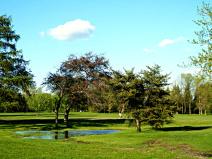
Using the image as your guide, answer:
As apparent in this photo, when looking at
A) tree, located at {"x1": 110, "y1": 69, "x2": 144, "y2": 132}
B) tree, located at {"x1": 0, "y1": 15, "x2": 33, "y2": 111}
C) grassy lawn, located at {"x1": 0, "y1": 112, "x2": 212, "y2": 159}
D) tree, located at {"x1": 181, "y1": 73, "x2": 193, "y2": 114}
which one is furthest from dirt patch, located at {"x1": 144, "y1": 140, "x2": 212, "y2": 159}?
tree, located at {"x1": 181, "y1": 73, "x2": 193, "y2": 114}

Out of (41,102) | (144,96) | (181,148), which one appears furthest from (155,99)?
Answer: (41,102)

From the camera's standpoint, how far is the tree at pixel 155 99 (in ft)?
152

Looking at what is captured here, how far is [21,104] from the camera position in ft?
195

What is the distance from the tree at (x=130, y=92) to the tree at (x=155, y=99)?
84 centimetres

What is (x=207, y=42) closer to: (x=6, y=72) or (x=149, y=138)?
(x=149, y=138)

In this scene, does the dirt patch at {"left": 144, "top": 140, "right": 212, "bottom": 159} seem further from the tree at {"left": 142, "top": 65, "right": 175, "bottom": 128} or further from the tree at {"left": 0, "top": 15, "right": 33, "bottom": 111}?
the tree at {"left": 0, "top": 15, "right": 33, "bottom": 111}

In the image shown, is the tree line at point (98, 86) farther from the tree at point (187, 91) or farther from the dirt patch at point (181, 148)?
the tree at point (187, 91)

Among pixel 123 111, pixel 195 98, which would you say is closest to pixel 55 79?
pixel 123 111

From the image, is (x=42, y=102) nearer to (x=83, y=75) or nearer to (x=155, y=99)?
(x=83, y=75)

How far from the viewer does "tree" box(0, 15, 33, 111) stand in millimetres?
56719

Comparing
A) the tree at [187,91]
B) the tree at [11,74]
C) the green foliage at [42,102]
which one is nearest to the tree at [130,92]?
the tree at [11,74]

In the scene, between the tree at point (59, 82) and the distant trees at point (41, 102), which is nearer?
the tree at point (59, 82)

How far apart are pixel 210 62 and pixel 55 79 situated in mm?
42604

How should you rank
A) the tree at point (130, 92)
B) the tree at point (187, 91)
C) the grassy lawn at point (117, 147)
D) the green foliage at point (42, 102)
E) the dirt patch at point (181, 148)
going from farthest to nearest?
the tree at point (187, 91), the green foliage at point (42, 102), the tree at point (130, 92), the dirt patch at point (181, 148), the grassy lawn at point (117, 147)
